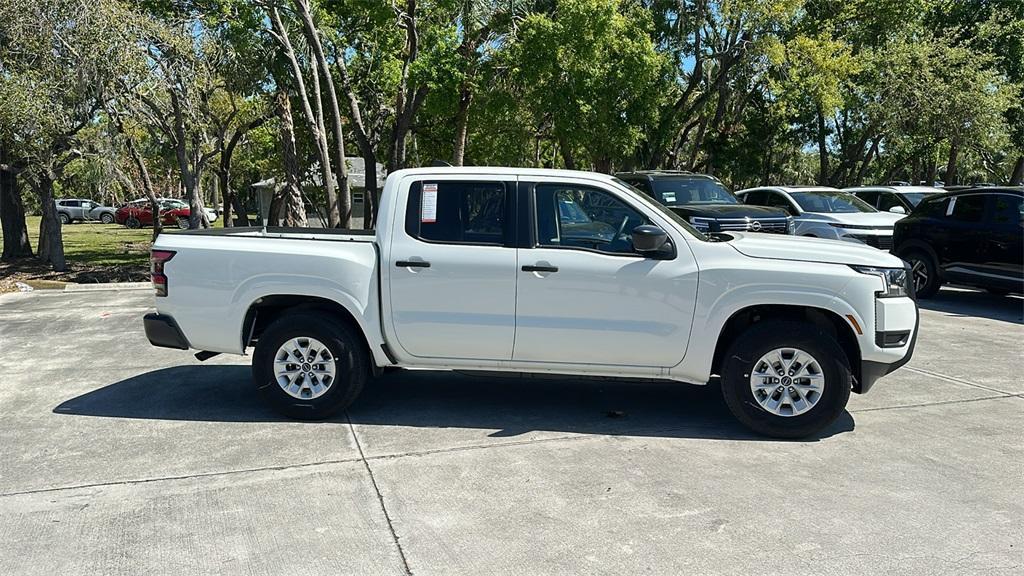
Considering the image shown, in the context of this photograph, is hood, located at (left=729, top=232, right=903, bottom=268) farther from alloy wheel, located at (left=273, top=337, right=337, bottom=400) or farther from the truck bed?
alloy wheel, located at (left=273, top=337, right=337, bottom=400)

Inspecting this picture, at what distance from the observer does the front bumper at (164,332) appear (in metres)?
5.96

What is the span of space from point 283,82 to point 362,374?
16.4 metres

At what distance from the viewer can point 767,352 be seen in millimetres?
5449

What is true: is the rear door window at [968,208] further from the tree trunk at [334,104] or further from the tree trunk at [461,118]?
the tree trunk at [334,104]

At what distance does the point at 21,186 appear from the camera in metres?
18.9

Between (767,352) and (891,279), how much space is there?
1.00 m

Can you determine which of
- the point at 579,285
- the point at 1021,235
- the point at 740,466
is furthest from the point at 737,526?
the point at 1021,235

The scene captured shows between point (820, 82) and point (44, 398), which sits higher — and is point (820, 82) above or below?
above

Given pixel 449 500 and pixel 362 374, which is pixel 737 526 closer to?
pixel 449 500

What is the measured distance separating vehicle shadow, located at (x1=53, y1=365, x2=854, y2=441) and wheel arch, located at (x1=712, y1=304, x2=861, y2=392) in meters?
0.59

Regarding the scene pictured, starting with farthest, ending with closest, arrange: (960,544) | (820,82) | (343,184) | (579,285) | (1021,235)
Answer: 1. (820,82)
2. (343,184)
3. (1021,235)
4. (579,285)
5. (960,544)

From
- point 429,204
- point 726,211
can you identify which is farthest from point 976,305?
point 429,204

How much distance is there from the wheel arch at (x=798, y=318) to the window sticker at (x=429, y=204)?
221 centimetres

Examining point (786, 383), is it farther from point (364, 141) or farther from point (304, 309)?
point (364, 141)
